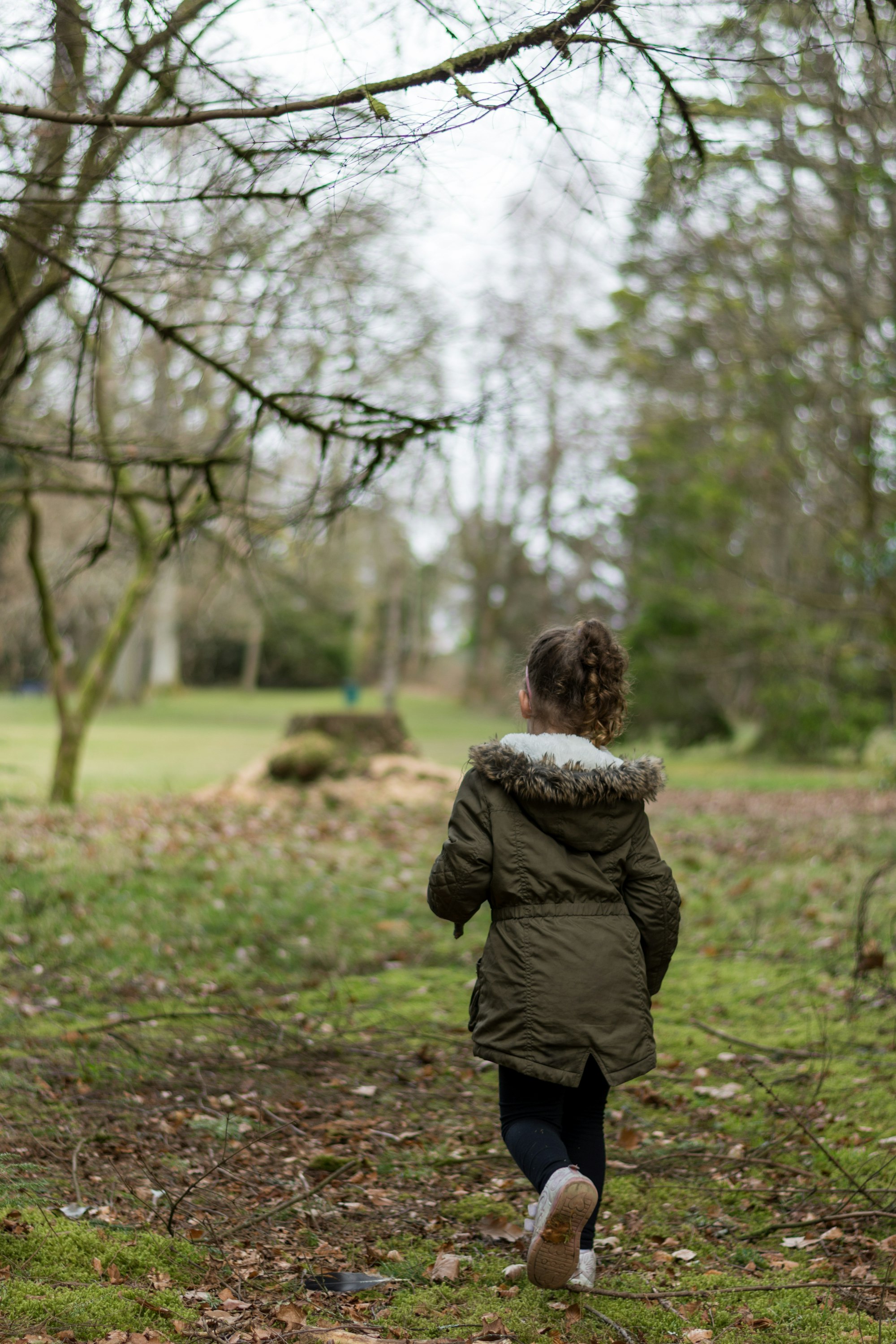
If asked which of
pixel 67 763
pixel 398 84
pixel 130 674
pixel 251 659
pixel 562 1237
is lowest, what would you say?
pixel 562 1237

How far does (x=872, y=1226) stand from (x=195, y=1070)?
8.42 feet

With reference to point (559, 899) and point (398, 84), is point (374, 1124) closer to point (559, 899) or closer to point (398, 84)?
point (559, 899)

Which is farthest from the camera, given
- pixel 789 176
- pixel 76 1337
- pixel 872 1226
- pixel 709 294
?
pixel 709 294

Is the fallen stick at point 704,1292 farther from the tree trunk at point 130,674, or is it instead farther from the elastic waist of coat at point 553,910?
the tree trunk at point 130,674

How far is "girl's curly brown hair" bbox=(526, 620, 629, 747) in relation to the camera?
120 inches

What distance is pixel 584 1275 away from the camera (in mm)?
2855

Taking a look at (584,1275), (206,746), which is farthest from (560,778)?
(206,746)

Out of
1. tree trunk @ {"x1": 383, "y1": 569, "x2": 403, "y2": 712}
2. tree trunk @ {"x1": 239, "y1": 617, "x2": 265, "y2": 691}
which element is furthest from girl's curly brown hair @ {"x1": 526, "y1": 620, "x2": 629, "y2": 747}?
tree trunk @ {"x1": 239, "y1": 617, "x2": 265, "y2": 691}

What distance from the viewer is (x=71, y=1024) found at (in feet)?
16.1

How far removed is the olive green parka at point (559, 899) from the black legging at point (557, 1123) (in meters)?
0.11

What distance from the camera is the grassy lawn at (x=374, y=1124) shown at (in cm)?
273

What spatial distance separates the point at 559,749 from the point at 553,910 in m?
0.43

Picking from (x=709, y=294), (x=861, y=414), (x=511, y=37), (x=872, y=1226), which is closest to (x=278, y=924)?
(x=872, y=1226)

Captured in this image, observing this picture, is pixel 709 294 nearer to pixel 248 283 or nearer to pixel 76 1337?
pixel 248 283
